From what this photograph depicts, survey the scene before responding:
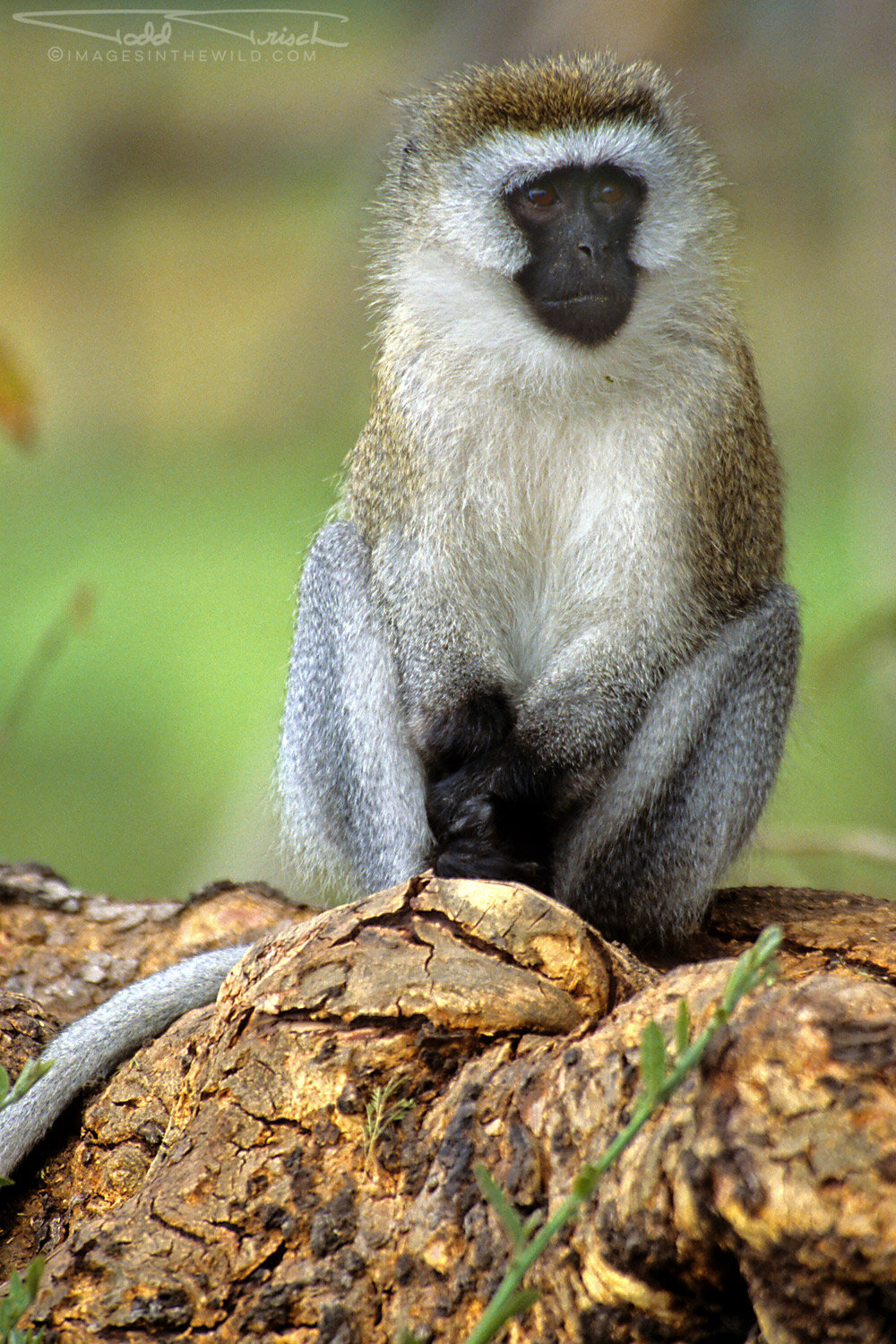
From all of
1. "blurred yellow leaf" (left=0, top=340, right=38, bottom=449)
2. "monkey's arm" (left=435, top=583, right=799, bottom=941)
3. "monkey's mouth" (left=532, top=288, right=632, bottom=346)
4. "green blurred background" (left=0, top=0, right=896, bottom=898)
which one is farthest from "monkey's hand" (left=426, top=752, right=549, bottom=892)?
"green blurred background" (left=0, top=0, right=896, bottom=898)

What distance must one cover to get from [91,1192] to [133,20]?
5.74 m

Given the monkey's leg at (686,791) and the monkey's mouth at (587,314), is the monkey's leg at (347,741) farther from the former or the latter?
the monkey's mouth at (587,314)

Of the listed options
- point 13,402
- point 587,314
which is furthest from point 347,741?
point 13,402

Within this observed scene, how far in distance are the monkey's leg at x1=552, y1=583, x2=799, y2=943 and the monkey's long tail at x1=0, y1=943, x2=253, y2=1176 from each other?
927 millimetres

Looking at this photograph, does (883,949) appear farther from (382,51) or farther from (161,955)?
(382,51)

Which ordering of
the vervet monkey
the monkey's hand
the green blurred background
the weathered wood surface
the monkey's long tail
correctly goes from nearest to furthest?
the weathered wood surface, the monkey's long tail, the monkey's hand, the vervet monkey, the green blurred background

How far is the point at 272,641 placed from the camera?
6.49 meters

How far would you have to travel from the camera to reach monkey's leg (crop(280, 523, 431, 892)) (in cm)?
312

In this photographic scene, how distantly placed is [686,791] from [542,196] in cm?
155

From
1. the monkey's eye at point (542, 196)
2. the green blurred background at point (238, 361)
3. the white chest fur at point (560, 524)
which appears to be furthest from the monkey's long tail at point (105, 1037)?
the green blurred background at point (238, 361)

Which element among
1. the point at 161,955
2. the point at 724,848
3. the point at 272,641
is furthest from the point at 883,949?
the point at 272,641

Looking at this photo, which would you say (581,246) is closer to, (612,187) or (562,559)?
(612,187)

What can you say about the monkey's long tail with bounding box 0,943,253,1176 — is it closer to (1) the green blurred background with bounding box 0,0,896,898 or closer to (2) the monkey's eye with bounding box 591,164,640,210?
(2) the monkey's eye with bounding box 591,164,640,210

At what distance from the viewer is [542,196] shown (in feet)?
10.00
